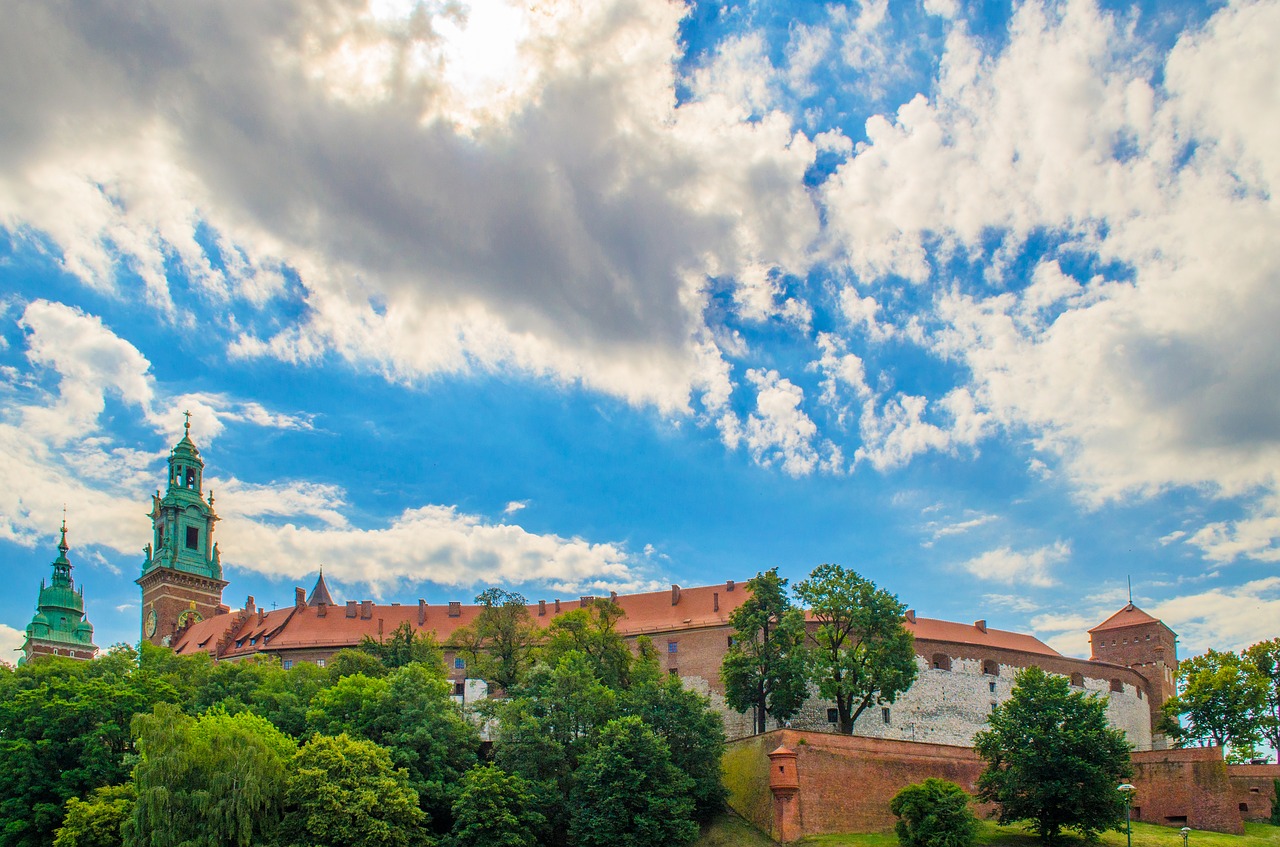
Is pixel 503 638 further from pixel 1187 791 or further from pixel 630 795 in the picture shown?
pixel 1187 791

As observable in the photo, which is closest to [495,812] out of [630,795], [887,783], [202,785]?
[630,795]

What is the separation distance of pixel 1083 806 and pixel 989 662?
24.8 m

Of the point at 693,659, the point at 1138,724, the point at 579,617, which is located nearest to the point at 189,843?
the point at 579,617

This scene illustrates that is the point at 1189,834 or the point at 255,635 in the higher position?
the point at 255,635

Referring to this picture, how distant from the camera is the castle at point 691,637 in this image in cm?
6112

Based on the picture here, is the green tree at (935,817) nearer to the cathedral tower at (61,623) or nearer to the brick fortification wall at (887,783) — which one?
the brick fortification wall at (887,783)

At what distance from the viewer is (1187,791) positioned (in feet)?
146

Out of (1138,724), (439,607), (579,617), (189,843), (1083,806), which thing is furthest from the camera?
(439,607)

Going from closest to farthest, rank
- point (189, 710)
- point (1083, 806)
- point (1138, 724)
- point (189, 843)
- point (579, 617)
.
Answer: point (189, 843) < point (1083, 806) < point (189, 710) < point (579, 617) < point (1138, 724)

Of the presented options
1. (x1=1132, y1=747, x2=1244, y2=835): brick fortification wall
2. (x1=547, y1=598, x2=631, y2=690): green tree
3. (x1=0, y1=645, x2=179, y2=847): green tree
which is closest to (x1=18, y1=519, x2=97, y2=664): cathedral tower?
(x1=0, y1=645, x2=179, y2=847): green tree

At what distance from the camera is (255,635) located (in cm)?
7081

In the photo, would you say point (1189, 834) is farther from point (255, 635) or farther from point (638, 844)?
point (255, 635)

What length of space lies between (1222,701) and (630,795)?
36126mm

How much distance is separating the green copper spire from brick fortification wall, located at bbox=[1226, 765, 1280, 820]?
235 feet
